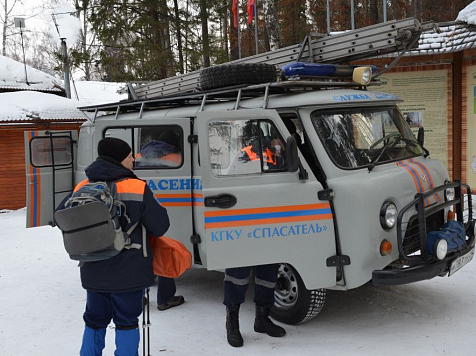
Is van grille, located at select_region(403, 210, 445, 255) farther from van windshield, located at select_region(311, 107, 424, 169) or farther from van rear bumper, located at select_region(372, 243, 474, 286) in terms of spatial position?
van windshield, located at select_region(311, 107, 424, 169)

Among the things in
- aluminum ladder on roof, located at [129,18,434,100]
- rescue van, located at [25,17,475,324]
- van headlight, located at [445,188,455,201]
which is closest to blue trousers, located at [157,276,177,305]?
rescue van, located at [25,17,475,324]

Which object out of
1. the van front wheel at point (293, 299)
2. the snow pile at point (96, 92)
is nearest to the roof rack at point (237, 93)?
the van front wheel at point (293, 299)

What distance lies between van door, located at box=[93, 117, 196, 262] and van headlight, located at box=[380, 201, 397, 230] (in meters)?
1.81

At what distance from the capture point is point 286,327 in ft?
16.4

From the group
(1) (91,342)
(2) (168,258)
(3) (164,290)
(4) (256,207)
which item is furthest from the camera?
(3) (164,290)

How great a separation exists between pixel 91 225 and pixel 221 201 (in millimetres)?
1291

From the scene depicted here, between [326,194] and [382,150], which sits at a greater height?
[382,150]

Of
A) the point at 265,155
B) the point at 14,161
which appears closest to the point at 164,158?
the point at 265,155

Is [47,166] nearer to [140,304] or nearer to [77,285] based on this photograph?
[77,285]

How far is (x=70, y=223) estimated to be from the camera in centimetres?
345

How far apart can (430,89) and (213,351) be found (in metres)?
8.17

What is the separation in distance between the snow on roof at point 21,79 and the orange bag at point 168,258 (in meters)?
16.3

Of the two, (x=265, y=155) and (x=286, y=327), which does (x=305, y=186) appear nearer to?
(x=265, y=155)

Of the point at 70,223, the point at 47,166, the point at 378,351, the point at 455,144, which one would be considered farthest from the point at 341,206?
the point at 455,144
